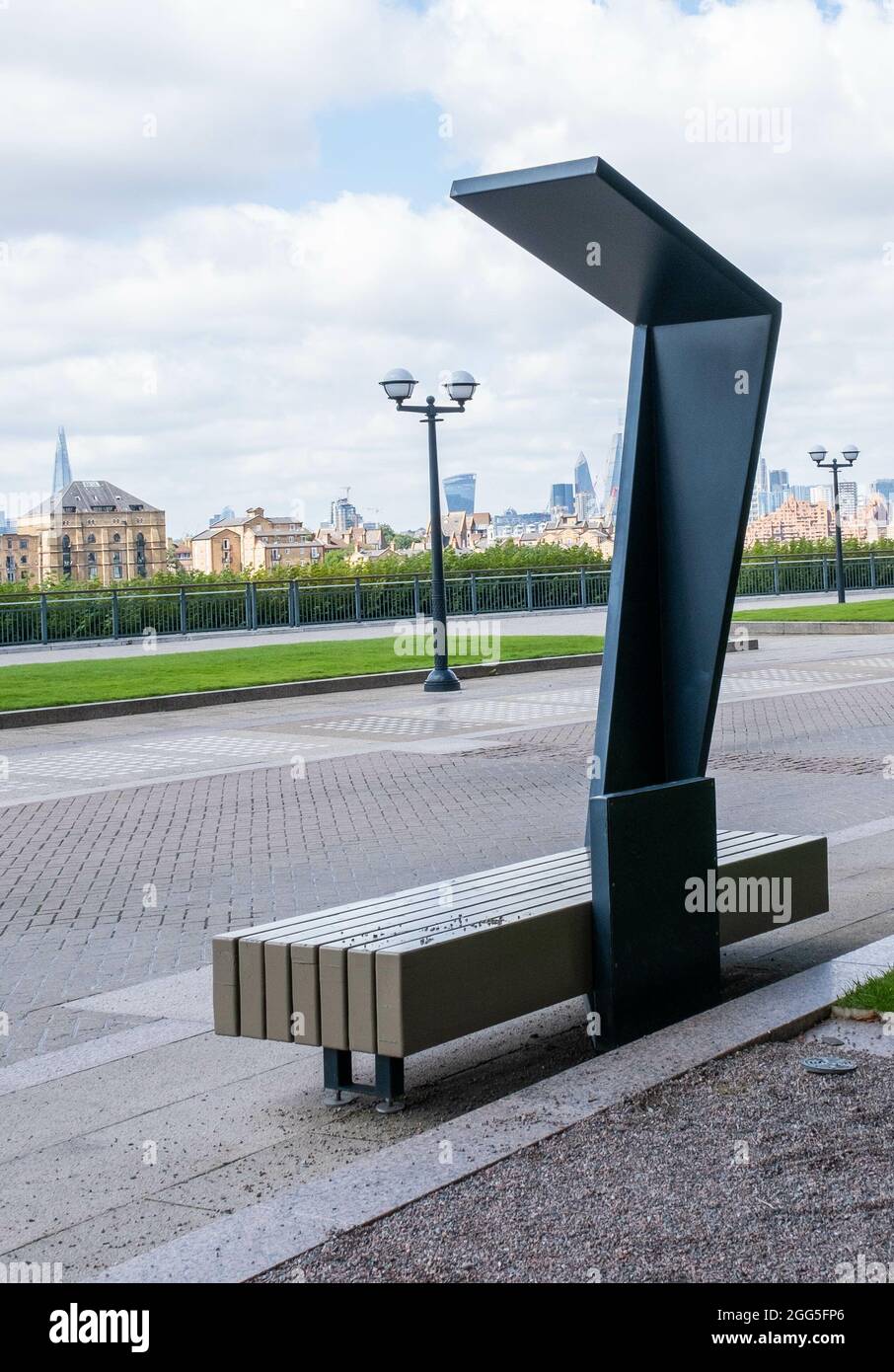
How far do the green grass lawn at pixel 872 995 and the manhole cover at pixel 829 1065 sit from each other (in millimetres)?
491

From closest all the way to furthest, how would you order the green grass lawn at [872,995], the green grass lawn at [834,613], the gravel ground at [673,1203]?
the gravel ground at [673,1203]
the green grass lawn at [872,995]
the green grass lawn at [834,613]

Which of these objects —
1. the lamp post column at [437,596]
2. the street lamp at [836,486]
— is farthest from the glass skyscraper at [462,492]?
the lamp post column at [437,596]

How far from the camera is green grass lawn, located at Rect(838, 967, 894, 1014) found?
209 inches

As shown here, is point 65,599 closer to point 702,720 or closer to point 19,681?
point 19,681

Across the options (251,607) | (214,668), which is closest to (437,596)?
(214,668)

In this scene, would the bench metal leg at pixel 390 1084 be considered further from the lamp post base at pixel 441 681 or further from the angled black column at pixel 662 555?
the lamp post base at pixel 441 681

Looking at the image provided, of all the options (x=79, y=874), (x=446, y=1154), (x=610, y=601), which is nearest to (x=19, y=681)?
(x=79, y=874)

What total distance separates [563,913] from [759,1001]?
91 centimetres

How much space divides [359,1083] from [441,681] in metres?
16.1

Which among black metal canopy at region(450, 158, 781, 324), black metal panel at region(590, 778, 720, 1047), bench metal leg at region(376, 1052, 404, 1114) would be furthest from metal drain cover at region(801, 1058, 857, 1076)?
black metal canopy at region(450, 158, 781, 324)

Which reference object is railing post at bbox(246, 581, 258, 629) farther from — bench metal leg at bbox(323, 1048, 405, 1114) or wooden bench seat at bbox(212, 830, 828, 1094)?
bench metal leg at bbox(323, 1048, 405, 1114)

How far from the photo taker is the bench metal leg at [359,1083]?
4.73 m

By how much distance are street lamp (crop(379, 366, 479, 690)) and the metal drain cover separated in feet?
50.7

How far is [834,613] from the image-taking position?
34344mm
